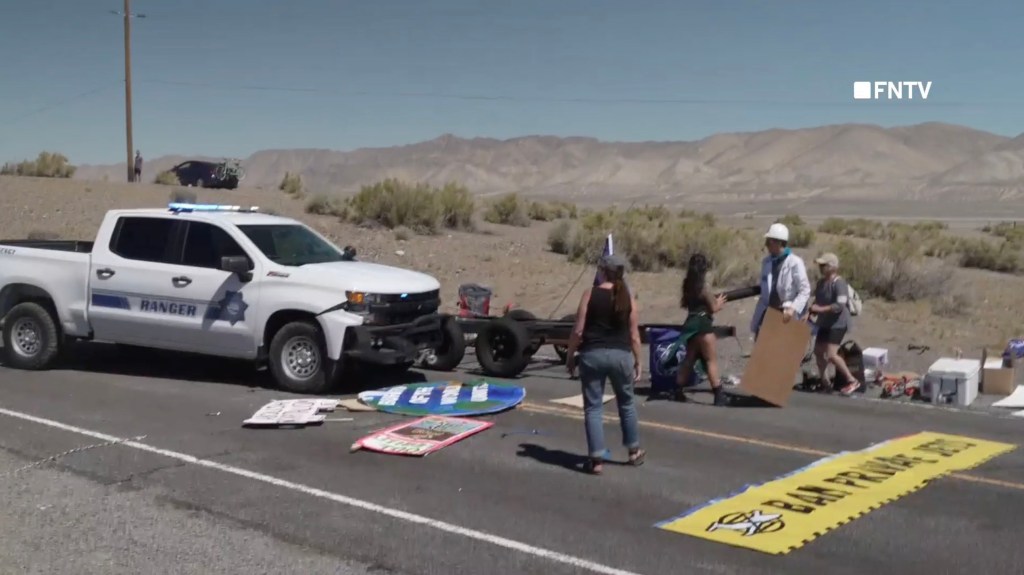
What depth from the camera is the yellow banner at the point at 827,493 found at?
717 centimetres

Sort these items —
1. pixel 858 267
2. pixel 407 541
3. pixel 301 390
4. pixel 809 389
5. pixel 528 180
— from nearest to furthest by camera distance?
pixel 407 541
pixel 301 390
pixel 809 389
pixel 858 267
pixel 528 180

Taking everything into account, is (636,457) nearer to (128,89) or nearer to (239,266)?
(239,266)

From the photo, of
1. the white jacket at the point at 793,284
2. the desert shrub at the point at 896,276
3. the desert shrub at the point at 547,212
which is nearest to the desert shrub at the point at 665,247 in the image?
the desert shrub at the point at 896,276

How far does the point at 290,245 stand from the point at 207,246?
2.95 ft

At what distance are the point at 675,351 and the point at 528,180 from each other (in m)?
145

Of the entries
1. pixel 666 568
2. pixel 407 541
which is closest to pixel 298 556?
pixel 407 541

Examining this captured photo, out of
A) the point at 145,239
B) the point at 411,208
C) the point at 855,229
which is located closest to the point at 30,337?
the point at 145,239

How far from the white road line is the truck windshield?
9.72 ft

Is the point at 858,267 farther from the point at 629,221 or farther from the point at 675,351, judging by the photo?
the point at 675,351

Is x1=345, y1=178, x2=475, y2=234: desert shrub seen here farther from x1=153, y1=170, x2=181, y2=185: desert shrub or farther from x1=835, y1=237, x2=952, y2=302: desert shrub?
x1=153, y1=170, x2=181, y2=185: desert shrub

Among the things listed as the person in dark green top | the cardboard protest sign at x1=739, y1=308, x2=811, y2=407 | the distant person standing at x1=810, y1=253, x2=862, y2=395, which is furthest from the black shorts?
the person in dark green top

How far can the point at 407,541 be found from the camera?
6984 mm

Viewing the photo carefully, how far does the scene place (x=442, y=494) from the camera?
8.08 metres

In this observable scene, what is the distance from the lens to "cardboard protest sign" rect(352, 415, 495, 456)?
934 centimetres
